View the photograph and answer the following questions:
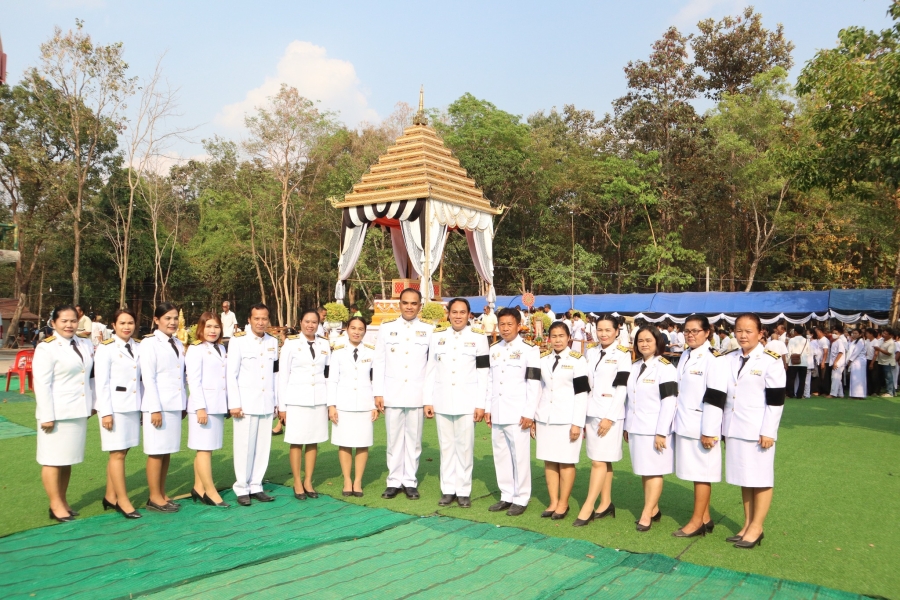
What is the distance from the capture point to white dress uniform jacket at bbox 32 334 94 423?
477 centimetres

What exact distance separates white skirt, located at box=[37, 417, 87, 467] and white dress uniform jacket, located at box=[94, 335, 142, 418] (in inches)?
8.2

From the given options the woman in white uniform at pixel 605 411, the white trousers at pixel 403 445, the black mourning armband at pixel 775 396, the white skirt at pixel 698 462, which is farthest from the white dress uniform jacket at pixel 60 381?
the black mourning armband at pixel 775 396

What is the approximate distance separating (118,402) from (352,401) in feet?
5.82

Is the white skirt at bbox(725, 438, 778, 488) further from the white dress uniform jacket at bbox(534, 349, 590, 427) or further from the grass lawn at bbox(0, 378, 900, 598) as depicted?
the white dress uniform jacket at bbox(534, 349, 590, 427)

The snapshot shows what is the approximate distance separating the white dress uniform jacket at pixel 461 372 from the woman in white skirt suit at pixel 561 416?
539 mm

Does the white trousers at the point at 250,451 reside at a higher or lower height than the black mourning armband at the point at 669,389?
lower

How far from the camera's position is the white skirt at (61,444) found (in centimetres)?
476

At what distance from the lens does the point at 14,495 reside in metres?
5.44

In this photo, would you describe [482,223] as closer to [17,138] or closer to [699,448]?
[699,448]

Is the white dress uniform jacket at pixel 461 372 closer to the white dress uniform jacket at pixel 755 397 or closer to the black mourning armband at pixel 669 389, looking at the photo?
the black mourning armband at pixel 669 389

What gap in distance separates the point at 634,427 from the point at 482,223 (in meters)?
13.8

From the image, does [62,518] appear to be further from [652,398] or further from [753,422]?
[753,422]

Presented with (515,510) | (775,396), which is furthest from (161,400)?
(775,396)

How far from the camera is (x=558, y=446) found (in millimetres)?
4922
